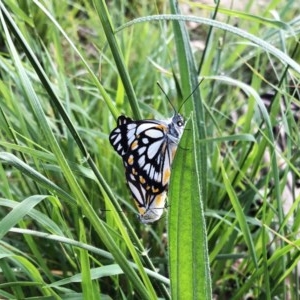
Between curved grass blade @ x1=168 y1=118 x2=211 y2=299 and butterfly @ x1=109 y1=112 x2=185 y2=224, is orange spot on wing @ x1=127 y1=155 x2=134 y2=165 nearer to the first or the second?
butterfly @ x1=109 y1=112 x2=185 y2=224

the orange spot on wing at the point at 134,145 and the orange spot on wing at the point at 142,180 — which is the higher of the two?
the orange spot on wing at the point at 134,145

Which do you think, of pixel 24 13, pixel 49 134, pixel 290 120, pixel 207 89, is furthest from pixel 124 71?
pixel 207 89

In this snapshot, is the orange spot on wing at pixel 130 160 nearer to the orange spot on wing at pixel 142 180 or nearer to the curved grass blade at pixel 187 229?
the orange spot on wing at pixel 142 180

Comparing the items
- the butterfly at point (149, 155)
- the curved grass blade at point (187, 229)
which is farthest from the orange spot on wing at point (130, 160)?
the curved grass blade at point (187, 229)

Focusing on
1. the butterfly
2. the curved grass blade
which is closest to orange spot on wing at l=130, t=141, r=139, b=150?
the butterfly

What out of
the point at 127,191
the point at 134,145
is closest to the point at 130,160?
the point at 134,145
